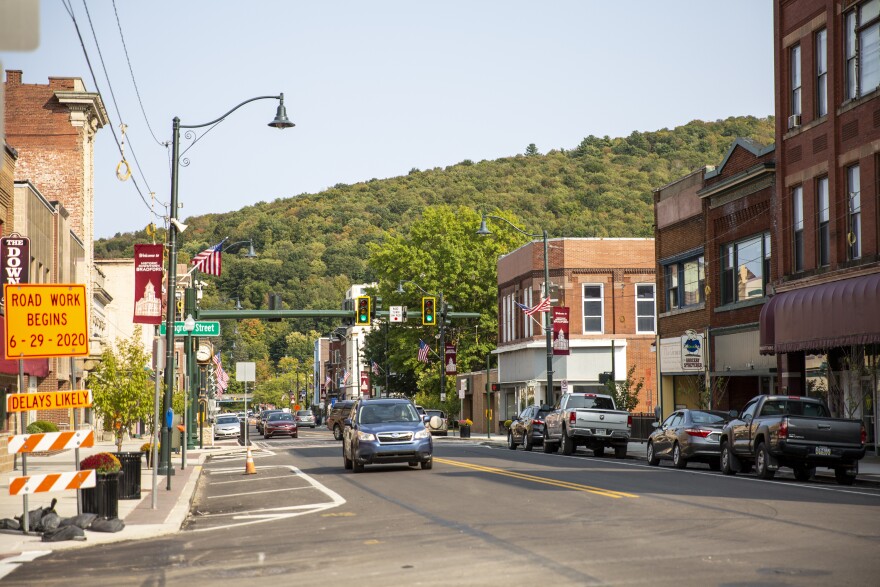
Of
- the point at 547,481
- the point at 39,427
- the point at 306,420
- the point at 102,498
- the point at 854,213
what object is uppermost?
the point at 854,213

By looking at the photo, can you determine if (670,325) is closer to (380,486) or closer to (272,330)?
(380,486)

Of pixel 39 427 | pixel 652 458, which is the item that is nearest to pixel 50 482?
pixel 39 427

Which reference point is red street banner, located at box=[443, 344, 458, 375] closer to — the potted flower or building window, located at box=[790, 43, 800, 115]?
building window, located at box=[790, 43, 800, 115]

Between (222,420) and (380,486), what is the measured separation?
46336mm

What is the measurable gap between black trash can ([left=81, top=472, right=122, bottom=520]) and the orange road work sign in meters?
1.19

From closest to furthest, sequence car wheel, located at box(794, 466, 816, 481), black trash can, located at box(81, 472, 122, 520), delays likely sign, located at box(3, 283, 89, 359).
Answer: delays likely sign, located at box(3, 283, 89, 359) < black trash can, located at box(81, 472, 122, 520) < car wheel, located at box(794, 466, 816, 481)

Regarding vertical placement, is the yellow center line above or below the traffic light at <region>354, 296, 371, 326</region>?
below

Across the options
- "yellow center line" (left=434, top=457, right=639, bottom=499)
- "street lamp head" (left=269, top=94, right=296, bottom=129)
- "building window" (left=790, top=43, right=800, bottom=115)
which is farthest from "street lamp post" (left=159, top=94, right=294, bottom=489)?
"building window" (left=790, top=43, right=800, bottom=115)

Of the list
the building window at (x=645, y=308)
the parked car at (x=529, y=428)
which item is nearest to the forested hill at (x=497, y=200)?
the building window at (x=645, y=308)

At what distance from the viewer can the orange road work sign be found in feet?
51.5

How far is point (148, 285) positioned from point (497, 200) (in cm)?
8126

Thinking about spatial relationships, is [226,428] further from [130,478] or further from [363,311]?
[130,478]

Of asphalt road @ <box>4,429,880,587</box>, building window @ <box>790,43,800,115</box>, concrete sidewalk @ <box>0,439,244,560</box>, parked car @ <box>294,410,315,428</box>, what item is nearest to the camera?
asphalt road @ <box>4,429,880,587</box>

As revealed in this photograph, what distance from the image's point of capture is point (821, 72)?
3453 centimetres
